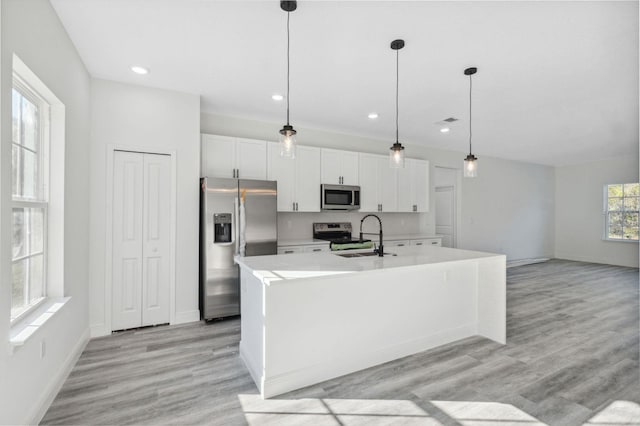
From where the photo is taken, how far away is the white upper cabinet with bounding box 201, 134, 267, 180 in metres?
3.99

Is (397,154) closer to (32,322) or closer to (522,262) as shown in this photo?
(32,322)

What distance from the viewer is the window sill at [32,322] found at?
1.67 metres

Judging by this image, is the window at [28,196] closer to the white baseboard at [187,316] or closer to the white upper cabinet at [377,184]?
the white baseboard at [187,316]

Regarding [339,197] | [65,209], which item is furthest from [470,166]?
[65,209]

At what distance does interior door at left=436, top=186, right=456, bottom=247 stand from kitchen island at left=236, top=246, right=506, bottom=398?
373cm

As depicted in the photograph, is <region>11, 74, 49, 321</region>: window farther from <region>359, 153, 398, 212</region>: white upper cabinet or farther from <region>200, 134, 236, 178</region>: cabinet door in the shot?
<region>359, 153, 398, 212</region>: white upper cabinet

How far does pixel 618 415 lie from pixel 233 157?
4.30m

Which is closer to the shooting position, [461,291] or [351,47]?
[351,47]

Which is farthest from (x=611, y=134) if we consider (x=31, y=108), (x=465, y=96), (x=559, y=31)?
(x=31, y=108)

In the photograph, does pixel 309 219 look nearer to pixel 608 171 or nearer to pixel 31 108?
pixel 31 108

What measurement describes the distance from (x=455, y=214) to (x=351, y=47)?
16.9 ft

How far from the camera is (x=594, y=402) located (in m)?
2.11

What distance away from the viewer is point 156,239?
3.47 metres

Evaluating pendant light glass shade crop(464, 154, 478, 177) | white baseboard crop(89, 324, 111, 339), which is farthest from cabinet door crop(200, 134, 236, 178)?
pendant light glass shade crop(464, 154, 478, 177)
